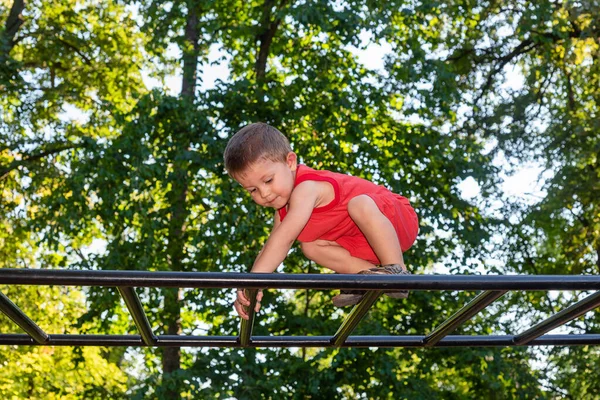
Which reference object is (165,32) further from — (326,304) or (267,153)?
(267,153)

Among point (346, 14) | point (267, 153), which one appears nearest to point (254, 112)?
point (346, 14)

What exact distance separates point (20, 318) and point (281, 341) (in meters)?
0.88

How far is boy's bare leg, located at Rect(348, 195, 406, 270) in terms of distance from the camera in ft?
9.47

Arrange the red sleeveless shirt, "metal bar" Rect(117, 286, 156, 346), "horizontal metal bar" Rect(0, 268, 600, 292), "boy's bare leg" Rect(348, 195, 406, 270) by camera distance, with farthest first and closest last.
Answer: the red sleeveless shirt → "boy's bare leg" Rect(348, 195, 406, 270) → "metal bar" Rect(117, 286, 156, 346) → "horizontal metal bar" Rect(0, 268, 600, 292)

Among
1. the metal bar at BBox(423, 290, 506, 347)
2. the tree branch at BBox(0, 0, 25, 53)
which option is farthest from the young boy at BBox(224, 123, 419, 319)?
the tree branch at BBox(0, 0, 25, 53)

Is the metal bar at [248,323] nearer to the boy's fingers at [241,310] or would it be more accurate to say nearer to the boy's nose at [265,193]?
the boy's fingers at [241,310]

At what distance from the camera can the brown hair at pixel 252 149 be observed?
2.81 metres

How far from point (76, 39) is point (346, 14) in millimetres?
5642

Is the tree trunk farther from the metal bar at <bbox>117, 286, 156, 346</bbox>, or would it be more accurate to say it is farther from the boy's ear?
the metal bar at <bbox>117, 286, 156, 346</bbox>

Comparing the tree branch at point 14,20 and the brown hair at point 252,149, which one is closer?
the brown hair at point 252,149

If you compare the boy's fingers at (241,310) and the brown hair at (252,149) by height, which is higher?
the brown hair at (252,149)

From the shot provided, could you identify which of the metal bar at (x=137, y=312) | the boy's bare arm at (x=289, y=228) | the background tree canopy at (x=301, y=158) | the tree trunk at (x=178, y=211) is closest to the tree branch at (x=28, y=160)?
the background tree canopy at (x=301, y=158)

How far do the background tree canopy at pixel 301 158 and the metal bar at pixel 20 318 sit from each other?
7.57 m

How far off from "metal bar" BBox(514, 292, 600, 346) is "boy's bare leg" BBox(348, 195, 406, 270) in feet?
1.54
